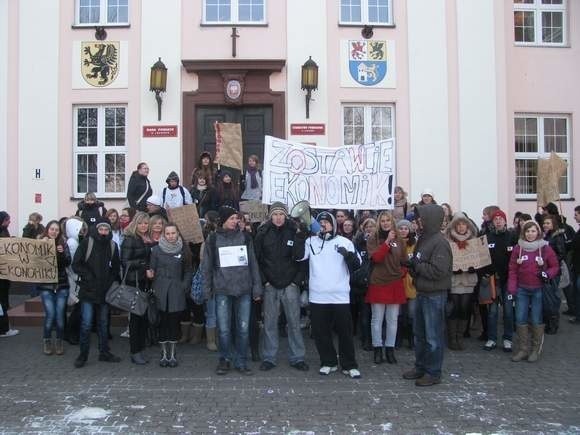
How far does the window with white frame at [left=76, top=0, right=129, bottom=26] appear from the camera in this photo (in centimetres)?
1295

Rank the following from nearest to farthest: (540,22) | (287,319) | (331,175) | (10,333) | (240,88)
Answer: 1. (287,319)
2. (10,333)
3. (331,175)
4. (240,88)
5. (540,22)

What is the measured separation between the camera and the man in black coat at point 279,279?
720cm

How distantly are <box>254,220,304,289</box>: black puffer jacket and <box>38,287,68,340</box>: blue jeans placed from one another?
111 inches

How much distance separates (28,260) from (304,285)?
3.68 m

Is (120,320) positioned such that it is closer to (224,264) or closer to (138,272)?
(138,272)

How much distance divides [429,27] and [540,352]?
7682 millimetres

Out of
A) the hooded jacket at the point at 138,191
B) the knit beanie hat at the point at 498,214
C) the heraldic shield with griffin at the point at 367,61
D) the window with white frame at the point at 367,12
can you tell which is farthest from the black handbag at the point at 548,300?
the window with white frame at the point at 367,12

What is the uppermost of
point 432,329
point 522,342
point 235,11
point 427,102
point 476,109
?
point 235,11

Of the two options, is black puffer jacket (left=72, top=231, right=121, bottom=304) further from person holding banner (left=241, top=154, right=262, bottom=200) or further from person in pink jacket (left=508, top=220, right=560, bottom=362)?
person in pink jacket (left=508, top=220, right=560, bottom=362)

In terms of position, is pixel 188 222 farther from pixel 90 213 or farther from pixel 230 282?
pixel 90 213

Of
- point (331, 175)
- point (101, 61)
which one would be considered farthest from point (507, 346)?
point (101, 61)

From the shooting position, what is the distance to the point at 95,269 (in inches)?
295

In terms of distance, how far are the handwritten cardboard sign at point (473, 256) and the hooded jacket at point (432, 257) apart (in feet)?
5.36

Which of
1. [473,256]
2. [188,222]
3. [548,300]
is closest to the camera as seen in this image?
[548,300]
